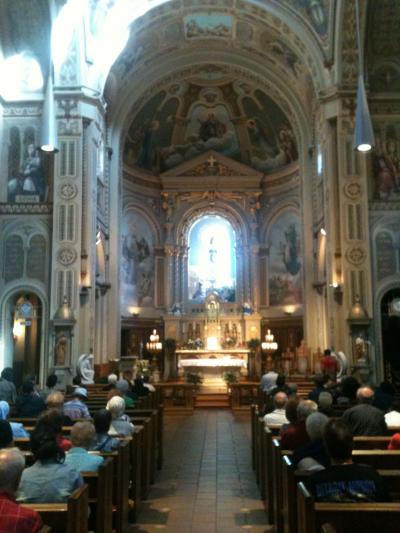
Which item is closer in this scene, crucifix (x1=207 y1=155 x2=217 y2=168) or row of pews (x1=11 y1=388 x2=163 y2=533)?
row of pews (x1=11 y1=388 x2=163 y2=533)

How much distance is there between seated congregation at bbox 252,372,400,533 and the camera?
3.44 metres

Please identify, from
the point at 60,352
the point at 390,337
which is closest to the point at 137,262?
the point at 60,352

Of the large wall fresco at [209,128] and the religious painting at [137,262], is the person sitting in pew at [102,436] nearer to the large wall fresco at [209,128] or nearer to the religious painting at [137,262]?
the religious painting at [137,262]

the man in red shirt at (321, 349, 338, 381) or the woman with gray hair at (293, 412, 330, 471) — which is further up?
the man in red shirt at (321, 349, 338, 381)

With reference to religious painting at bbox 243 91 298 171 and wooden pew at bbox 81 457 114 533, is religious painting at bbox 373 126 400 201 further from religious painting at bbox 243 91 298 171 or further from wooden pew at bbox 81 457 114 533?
wooden pew at bbox 81 457 114 533

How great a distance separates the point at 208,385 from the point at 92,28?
12.1 m

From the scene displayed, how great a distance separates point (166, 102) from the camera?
27.3m

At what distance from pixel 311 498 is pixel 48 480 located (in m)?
1.92

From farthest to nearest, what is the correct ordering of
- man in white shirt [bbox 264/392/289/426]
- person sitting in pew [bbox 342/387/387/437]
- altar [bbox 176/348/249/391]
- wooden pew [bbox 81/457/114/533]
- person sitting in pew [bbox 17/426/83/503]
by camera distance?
altar [bbox 176/348/249/391]
man in white shirt [bbox 264/392/289/426]
person sitting in pew [bbox 342/387/387/437]
wooden pew [bbox 81/457/114/533]
person sitting in pew [bbox 17/426/83/503]

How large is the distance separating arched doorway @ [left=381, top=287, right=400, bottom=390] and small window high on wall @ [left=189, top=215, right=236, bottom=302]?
11.7 meters

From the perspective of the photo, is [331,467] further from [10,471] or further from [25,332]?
[25,332]

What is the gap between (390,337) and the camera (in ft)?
61.3

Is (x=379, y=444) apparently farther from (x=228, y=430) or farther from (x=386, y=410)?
(x=228, y=430)

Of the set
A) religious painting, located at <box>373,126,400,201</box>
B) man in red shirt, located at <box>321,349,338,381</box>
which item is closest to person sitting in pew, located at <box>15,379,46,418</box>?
man in red shirt, located at <box>321,349,338,381</box>
